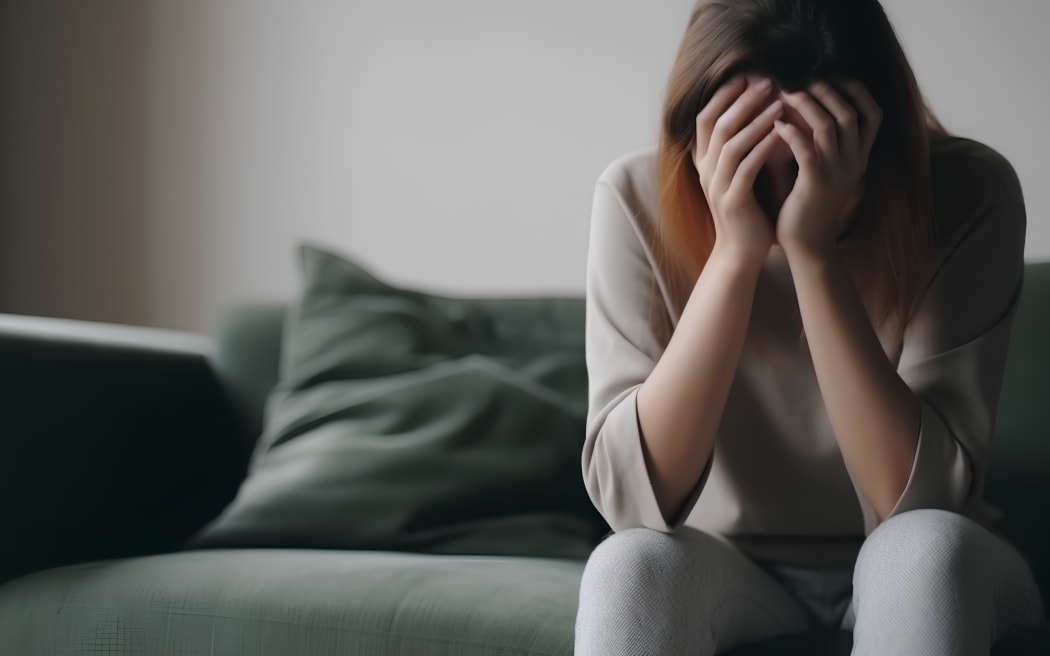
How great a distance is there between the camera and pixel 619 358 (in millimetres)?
1037

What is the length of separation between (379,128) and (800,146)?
1.26 meters

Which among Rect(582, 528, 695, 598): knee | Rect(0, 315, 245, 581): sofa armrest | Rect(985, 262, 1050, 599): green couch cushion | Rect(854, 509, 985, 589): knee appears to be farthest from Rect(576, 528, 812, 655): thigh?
Rect(0, 315, 245, 581): sofa armrest

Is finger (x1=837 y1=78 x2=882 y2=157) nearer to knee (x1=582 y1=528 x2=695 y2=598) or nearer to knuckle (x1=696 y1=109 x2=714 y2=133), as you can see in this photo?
knuckle (x1=696 y1=109 x2=714 y2=133)

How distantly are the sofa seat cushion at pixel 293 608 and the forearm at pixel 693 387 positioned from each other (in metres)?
0.18

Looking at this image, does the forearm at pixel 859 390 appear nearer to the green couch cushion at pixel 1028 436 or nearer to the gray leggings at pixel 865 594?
the gray leggings at pixel 865 594

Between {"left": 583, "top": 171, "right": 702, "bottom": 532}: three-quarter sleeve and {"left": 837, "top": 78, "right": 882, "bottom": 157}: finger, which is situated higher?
{"left": 837, "top": 78, "right": 882, "bottom": 157}: finger

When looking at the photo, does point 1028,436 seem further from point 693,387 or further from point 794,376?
point 693,387

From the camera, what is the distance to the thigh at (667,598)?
31.2 inches

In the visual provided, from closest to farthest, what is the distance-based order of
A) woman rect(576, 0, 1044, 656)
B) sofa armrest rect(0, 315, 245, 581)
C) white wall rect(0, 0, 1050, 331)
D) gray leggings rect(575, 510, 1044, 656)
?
1. gray leggings rect(575, 510, 1044, 656)
2. woman rect(576, 0, 1044, 656)
3. sofa armrest rect(0, 315, 245, 581)
4. white wall rect(0, 0, 1050, 331)

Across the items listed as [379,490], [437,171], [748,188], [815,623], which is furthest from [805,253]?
[437,171]

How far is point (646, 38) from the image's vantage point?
1860mm

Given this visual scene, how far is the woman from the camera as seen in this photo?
921 millimetres

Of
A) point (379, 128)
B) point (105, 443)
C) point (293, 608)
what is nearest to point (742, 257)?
point (293, 608)

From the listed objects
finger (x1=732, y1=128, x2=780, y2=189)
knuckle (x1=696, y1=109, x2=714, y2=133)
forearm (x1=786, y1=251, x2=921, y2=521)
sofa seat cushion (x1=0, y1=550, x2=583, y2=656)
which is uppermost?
knuckle (x1=696, y1=109, x2=714, y2=133)
